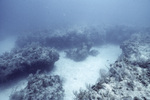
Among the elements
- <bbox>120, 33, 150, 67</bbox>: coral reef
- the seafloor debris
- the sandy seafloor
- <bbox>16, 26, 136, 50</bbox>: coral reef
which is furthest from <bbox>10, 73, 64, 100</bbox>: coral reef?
<bbox>16, 26, 136, 50</bbox>: coral reef

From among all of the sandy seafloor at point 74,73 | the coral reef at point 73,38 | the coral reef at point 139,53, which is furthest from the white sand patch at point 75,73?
the coral reef at point 73,38

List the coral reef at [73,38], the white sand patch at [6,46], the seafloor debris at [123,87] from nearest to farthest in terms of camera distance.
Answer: the seafloor debris at [123,87] → the coral reef at [73,38] → the white sand patch at [6,46]

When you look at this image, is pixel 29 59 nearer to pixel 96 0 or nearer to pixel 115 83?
pixel 115 83

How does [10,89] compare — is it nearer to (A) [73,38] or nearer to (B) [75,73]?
(B) [75,73]

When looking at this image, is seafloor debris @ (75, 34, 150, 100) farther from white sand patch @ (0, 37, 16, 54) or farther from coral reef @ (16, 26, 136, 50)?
white sand patch @ (0, 37, 16, 54)

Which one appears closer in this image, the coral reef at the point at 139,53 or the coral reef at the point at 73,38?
the coral reef at the point at 139,53

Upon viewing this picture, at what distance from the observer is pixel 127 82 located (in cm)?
263

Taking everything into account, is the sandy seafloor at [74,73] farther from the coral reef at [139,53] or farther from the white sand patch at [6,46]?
the white sand patch at [6,46]

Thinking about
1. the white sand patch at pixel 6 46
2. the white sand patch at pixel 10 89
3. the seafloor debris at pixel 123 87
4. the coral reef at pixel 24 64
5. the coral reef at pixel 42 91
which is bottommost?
the seafloor debris at pixel 123 87

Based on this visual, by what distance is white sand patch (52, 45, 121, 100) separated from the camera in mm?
8070

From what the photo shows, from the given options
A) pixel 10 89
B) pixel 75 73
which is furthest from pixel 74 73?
pixel 10 89

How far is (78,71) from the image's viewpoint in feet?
33.0

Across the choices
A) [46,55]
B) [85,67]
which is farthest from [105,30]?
[46,55]

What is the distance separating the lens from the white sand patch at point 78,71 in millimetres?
8070
